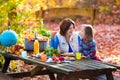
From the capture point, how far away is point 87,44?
20.9 ft

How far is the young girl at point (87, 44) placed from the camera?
625 cm

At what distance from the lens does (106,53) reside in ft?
38.9

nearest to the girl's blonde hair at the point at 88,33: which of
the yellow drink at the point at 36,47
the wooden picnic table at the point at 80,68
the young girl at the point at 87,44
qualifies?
the young girl at the point at 87,44

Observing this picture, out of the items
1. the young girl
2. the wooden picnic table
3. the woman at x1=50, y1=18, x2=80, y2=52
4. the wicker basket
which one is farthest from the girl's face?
the wooden picnic table

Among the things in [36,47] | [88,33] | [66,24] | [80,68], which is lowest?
[80,68]

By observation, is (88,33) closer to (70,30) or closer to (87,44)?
(87,44)

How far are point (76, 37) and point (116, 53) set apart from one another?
5.02 metres

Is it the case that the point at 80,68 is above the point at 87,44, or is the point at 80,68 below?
below

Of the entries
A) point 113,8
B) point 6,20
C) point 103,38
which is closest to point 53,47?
point 6,20

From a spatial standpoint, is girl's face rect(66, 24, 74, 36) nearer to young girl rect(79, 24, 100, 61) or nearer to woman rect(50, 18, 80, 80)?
woman rect(50, 18, 80, 80)

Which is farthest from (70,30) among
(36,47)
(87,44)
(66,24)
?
(36,47)

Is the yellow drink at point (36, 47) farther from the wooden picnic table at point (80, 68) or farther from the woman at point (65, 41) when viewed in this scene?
the wooden picnic table at point (80, 68)

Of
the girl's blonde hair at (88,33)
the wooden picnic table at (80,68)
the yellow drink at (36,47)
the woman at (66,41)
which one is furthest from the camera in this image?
the woman at (66,41)

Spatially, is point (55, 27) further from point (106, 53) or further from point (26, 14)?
point (26, 14)
